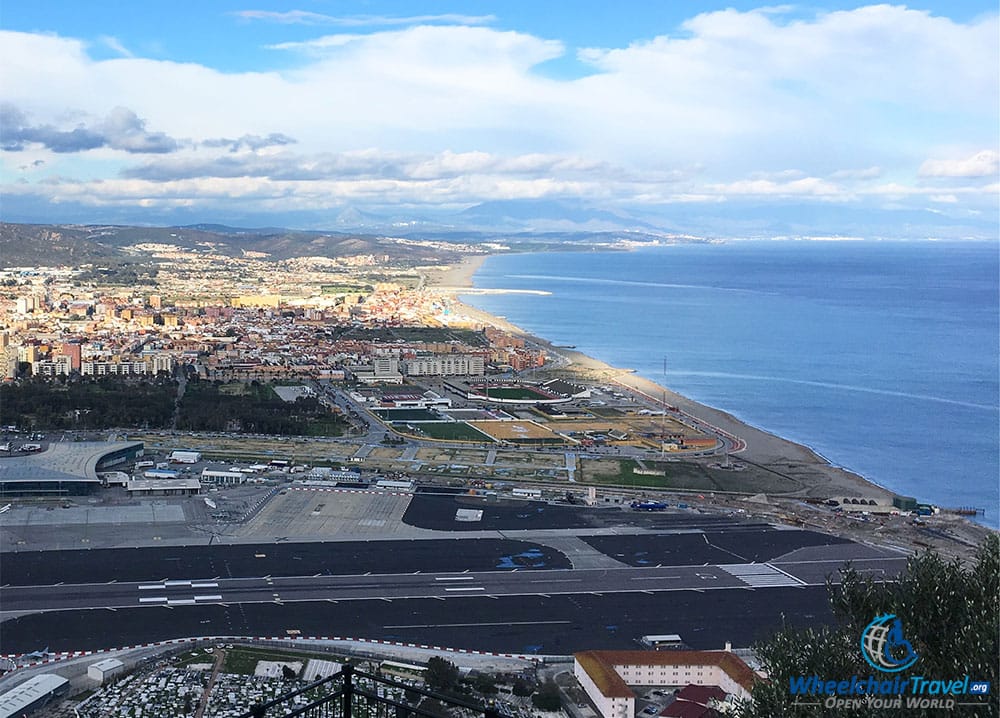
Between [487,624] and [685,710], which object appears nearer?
[685,710]

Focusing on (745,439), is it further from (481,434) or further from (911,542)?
(911,542)

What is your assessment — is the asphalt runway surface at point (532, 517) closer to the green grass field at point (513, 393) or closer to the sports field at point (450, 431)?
the sports field at point (450, 431)

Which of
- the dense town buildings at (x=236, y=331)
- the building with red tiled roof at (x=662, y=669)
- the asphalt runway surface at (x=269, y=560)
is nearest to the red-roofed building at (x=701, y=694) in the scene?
the building with red tiled roof at (x=662, y=669)

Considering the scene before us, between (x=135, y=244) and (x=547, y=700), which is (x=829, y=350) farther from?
(x=135, y=244)

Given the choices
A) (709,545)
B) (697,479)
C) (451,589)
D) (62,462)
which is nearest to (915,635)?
(451,589)

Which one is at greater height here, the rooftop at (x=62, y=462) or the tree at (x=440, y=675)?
the tree at (x=440, y=675)

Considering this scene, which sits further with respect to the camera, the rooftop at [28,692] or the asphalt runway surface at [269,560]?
the asphalt runway surface at [269,560]
